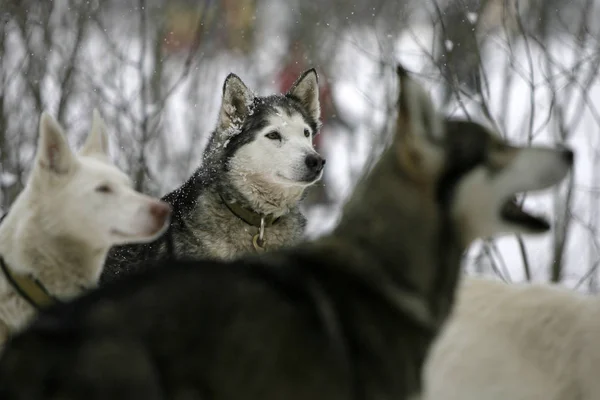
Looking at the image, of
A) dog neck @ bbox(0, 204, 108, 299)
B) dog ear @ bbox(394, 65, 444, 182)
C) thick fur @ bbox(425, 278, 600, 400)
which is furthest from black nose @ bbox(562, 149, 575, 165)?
dog neck @ bbox(0, 204, 108, 299)

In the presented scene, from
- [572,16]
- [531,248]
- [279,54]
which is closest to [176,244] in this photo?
[531,248]

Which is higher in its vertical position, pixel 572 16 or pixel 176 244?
pixel 572 16

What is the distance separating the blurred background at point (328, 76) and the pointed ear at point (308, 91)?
780mm

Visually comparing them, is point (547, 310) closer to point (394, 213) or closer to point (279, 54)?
point (394, 213)

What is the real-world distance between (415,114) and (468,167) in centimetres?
25

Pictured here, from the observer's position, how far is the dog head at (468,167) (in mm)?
2432

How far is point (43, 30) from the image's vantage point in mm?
6648

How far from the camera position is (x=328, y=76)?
8977 mm

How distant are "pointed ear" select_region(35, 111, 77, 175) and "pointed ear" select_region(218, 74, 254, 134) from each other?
185 centimetres

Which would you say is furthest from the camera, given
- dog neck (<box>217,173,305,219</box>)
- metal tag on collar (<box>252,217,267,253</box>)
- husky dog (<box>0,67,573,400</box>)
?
A: dog neck (<box>217,173,305,219</box>)

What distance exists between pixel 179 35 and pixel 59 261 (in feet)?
21.6

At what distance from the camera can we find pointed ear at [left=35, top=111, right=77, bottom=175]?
10.7 ft

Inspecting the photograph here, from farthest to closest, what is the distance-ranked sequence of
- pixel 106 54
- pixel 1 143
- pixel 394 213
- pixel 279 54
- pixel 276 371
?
pixel 279 54, pixel 106 54, pixel 1 143, pixel 394 213, pixel 276 371

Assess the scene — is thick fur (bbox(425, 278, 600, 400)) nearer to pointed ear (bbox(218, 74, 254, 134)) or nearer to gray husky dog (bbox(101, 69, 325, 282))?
gray husky dog (bbox(101, 69, 325, 282))
